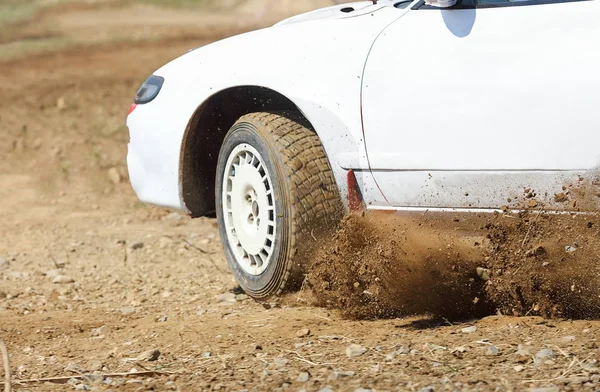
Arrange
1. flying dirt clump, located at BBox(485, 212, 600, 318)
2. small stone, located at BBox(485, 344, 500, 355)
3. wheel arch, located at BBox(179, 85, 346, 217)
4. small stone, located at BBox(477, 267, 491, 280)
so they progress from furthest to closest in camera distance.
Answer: wheel arch, located at BBox(179, 85, 346, 217) < small stone, located at BBox(477, 267, 491, 280) < flying dirt clump, located at BBox(485, 212, 600, 318) < small stone, located at BBox(485, 344, 500, 355)

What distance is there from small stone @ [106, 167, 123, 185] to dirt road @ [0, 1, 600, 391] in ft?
0.05

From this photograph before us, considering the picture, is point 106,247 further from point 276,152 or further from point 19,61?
point 19,61

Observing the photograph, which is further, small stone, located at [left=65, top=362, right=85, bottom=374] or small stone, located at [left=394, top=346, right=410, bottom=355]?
small stone, located at [left=65, top=362, right=85, bottom=374]

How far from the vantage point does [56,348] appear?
524 centimetres

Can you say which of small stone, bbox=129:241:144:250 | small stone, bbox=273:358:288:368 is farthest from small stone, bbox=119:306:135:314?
small stone, bbox=273:358:288:368

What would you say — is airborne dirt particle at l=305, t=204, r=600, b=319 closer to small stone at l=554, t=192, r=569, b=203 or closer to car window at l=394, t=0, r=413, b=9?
small stone at l=554, t=192, r=569, b=203

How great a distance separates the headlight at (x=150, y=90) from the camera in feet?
20.0

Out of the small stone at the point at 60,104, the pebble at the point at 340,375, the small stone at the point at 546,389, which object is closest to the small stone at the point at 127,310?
the pebble at the point at 340,375

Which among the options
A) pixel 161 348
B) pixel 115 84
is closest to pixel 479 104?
pixel 161 348

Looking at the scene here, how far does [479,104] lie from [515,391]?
4.45ft

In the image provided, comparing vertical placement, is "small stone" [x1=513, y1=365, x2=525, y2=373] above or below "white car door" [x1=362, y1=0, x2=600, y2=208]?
below

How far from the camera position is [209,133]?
6082 mm

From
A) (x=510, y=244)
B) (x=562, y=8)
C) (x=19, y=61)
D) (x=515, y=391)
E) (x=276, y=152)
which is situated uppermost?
(x=19, y=61)

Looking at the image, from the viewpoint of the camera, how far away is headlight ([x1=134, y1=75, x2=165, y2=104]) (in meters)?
6.11
